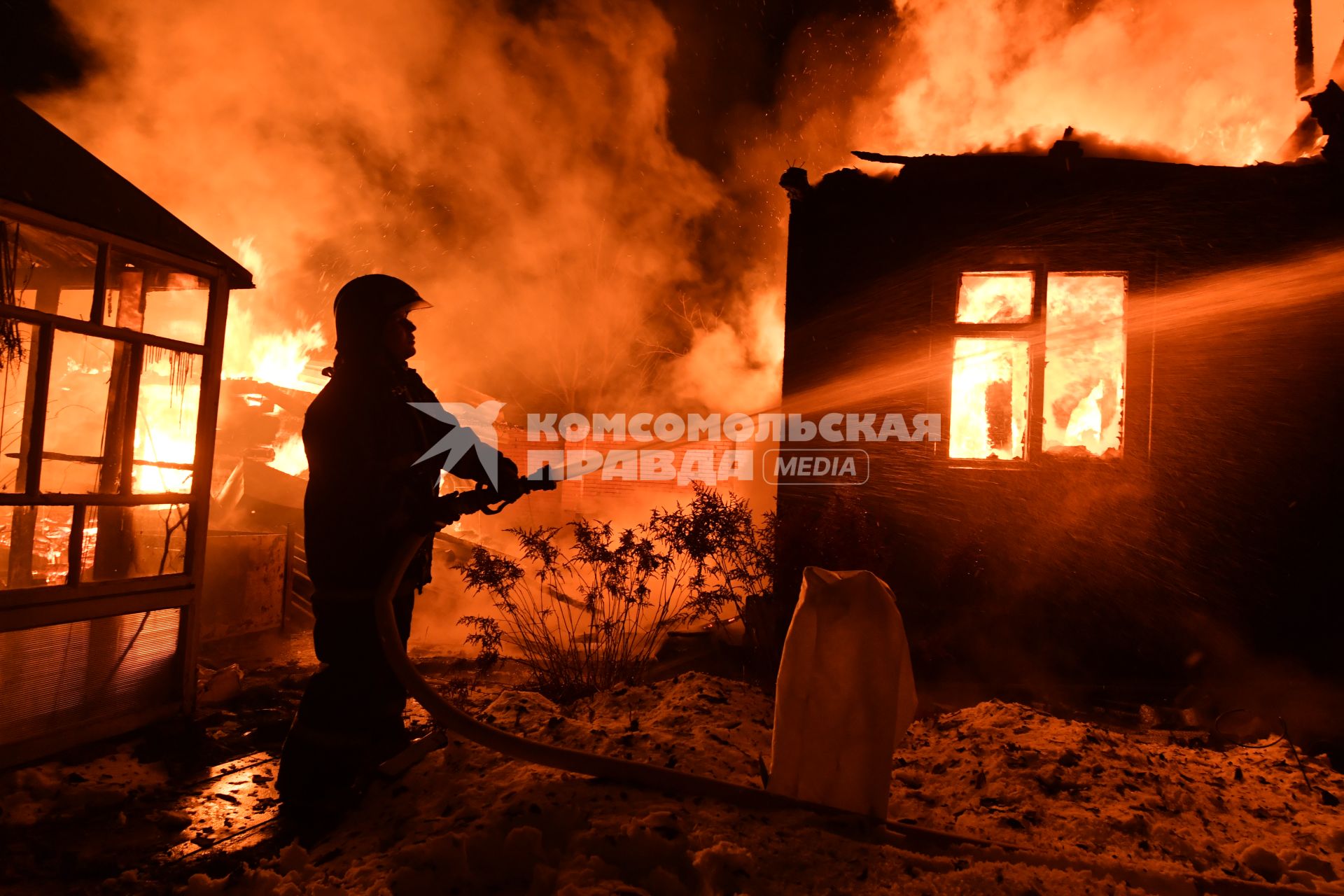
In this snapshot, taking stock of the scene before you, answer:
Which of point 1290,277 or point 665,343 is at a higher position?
point 665,343

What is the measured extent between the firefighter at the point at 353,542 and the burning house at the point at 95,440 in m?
2.22

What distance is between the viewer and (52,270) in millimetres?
4746

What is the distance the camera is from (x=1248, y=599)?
→ 6297 millimetres

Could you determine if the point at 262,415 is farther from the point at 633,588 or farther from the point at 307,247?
the point at 633,588

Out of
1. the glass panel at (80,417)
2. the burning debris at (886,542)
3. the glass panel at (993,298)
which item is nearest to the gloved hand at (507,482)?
the burning debris at (886,542)

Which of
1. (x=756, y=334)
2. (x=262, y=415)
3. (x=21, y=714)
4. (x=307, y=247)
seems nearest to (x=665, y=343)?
(x=756, y=334)

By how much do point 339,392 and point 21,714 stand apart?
3037 mm

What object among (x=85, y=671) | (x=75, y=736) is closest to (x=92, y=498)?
(x=85, y=671)

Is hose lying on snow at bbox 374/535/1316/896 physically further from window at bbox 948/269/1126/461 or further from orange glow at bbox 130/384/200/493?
window at bbox 948/269/1126/461

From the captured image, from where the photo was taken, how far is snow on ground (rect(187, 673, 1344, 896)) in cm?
254

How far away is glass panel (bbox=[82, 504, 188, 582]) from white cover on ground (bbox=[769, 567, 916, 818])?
488cm

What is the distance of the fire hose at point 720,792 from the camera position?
2.55m

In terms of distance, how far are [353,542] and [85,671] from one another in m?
2.74

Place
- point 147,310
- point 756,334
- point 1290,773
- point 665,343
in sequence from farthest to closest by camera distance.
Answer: point 665,343 → point 756,334 → point 147,310 → point 1290,773
